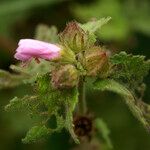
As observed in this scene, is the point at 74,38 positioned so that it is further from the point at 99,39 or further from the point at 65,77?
the point at 99,39

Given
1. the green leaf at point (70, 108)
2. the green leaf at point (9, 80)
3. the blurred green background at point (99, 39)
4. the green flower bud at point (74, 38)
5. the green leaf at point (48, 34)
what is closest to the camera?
the green leaf at point (70, 108)

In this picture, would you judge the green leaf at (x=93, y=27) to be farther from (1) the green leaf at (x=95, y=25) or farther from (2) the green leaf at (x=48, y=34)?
(2) the green leaf at (x=48, y=34)

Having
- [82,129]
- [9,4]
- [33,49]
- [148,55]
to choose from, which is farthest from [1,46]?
[33,49]

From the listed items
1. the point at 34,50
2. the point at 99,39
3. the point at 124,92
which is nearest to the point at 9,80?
the point at 34,50

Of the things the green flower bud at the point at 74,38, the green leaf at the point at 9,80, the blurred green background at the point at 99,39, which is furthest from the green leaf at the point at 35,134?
the blurred green background at the point at 99,39

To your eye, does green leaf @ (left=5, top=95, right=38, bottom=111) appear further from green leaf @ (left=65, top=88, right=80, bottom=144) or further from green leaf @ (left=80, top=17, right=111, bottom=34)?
green leaf @ (left=80, top=17, right=111, bottom=34)

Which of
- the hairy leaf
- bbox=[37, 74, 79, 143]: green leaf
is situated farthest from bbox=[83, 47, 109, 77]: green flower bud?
the hairy leaf

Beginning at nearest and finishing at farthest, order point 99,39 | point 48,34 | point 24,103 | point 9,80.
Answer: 1. point 24,103
2. point 9,80
3. point 48,34
4. point 99,39
